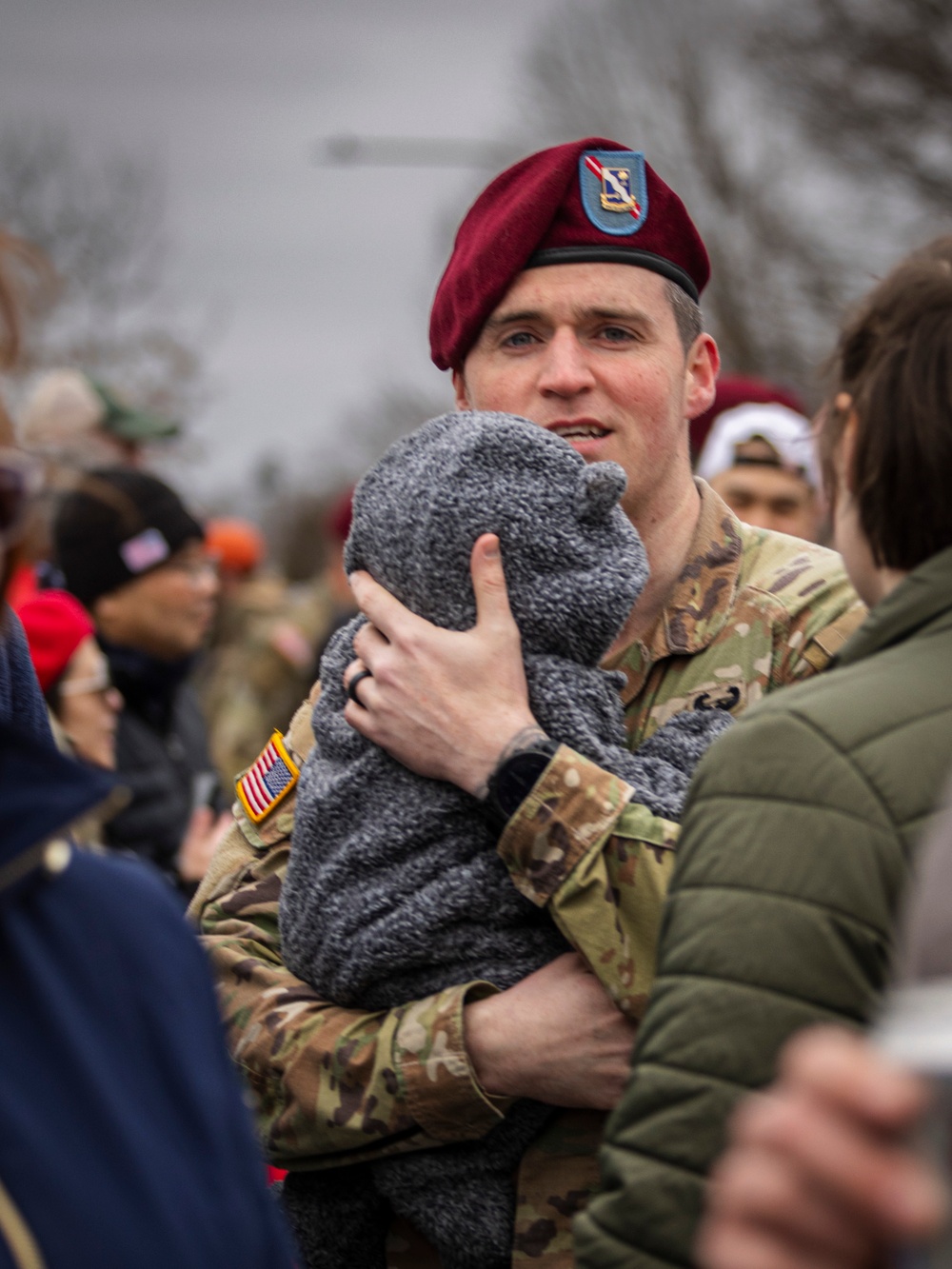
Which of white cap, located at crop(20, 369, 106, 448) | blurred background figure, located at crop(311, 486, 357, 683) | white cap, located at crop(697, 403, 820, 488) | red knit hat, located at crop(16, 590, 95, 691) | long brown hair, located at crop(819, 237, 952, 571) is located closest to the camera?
long brown hair, located at crop(819, 237, 952, 571)

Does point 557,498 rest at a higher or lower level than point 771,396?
higher

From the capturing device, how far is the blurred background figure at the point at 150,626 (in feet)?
15.5

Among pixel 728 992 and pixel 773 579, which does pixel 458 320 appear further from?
pixel 728 992

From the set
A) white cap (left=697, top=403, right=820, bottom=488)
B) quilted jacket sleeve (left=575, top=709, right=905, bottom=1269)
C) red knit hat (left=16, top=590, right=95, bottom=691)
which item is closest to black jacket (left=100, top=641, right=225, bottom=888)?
red knit hat (left=16, top=590, right=95, bottom=691)

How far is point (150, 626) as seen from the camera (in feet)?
16.3

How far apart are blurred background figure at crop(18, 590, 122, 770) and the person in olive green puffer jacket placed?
2.84 m

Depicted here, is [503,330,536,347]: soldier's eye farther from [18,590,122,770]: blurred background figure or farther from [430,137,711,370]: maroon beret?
[18,590,122,770]: blurred background figure

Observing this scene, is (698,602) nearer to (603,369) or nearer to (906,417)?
(603,369)

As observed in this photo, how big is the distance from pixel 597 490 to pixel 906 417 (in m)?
0.60

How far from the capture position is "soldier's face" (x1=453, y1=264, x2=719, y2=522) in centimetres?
262

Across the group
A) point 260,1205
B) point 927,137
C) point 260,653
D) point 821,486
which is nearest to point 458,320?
point 821,486

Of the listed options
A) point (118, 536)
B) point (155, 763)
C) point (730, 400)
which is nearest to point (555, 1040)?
point (155, 763)

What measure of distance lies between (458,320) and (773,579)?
736mm

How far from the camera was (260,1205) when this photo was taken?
1537 mm
